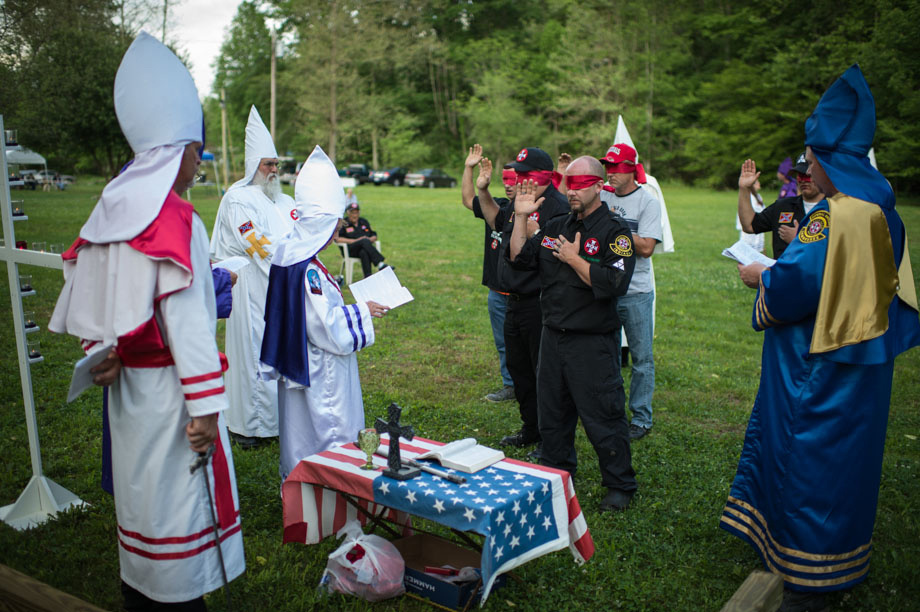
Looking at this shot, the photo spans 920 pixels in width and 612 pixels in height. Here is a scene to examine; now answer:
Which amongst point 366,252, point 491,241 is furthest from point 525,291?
point 366,252

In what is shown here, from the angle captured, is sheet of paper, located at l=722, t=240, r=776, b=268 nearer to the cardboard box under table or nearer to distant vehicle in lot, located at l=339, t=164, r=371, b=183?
the cardboard box under table

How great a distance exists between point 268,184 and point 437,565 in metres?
3.64

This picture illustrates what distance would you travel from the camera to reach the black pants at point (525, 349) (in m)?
5.56

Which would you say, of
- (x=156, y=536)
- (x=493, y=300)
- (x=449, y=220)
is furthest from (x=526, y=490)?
(x=449, y=220)

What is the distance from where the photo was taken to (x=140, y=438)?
2.74 m

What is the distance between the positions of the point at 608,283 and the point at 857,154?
146 cm

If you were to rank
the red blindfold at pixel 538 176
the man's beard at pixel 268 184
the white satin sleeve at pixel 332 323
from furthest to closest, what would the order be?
the man's beard at pixel 268 184
the red blindfold at pixel 538 176
the white satin sleeve at pixel 332 323

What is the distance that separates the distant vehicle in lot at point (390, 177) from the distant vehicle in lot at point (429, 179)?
0.54 metres

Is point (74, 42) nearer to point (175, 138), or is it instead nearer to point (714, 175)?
point (175, 138)

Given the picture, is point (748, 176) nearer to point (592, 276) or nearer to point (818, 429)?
point (592, 276)

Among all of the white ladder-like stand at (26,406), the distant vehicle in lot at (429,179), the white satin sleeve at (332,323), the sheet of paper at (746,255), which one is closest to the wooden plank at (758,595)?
the sheet of paper at (746,255)

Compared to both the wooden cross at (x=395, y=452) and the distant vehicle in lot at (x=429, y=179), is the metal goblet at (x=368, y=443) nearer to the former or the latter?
the wooden cross at (x=395, y=452)

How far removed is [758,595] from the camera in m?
3.15

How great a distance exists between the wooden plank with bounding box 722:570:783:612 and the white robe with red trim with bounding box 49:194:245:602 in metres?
2.17
